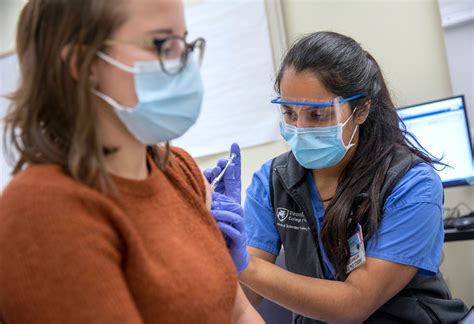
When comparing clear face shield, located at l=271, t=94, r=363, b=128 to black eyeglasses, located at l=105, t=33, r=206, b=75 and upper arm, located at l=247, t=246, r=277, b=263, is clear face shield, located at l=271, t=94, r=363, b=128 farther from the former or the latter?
black eyeglasses, located at l=105, t=33, r=206, b=75

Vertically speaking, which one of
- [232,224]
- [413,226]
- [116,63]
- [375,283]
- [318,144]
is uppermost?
[116,63]

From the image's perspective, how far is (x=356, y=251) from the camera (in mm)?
1489

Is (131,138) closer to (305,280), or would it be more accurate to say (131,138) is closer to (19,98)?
(19,98)

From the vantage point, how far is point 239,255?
4.09 ft

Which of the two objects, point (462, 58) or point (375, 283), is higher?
point (462, 58)

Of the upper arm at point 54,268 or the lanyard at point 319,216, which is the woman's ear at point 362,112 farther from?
the upper arm at point 54,268

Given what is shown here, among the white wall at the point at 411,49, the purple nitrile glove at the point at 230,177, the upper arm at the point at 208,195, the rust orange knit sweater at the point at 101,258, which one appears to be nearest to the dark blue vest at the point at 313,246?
the purple nitrile glove at the point at 230,177

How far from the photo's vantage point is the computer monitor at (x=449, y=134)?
7.81 feet

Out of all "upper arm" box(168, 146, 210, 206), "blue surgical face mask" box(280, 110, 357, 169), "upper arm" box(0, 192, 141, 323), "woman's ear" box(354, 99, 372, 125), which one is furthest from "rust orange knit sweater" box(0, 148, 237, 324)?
"woman's ear" box(354, 99, 372, 125)

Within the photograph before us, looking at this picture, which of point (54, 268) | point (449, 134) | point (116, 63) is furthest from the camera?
point (449, 134)

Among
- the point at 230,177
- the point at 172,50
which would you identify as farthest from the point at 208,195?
the point at 172,50

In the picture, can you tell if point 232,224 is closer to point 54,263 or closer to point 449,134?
point 54,263

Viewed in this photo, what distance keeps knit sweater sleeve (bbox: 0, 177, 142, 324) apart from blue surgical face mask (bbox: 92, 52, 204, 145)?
0.17 m

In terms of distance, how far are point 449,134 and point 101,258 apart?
6.84ft
